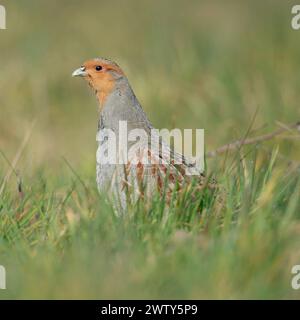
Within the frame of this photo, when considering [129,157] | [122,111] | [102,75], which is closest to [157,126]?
[102,75]

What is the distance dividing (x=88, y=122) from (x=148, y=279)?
4.55 meters

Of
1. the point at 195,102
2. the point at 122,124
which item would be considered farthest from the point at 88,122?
the point at 122,124

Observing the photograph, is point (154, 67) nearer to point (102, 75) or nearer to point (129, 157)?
point (102, 75)

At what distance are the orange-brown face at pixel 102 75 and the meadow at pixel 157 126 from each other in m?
0.40

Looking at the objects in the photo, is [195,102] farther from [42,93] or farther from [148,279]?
[148,279]

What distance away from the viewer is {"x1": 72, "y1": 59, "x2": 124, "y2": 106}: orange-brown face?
4.46m

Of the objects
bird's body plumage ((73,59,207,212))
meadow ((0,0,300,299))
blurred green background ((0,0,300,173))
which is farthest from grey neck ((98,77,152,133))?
blurred green background ((0,0,300,173))

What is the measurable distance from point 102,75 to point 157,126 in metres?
2.03

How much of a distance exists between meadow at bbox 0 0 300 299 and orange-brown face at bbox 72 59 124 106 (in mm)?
395

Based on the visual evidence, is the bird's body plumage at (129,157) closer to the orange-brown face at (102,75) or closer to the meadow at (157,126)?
the orange-brown face at (102,75)

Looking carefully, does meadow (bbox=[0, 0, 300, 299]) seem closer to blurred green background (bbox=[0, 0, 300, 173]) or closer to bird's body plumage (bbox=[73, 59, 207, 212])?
blurred green background (bbox=[0, 0, 300, 173])

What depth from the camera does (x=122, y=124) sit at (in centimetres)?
421

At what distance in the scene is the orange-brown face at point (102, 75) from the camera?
14.6ft
